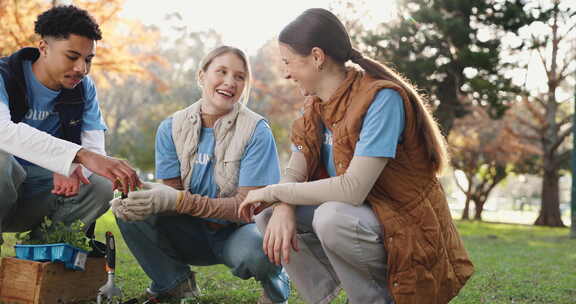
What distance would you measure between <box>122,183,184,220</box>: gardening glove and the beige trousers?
0.47 m

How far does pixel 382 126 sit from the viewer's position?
2445 mm

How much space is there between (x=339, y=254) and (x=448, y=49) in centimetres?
1444

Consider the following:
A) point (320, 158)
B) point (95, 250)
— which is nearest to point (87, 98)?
point (95, 250)

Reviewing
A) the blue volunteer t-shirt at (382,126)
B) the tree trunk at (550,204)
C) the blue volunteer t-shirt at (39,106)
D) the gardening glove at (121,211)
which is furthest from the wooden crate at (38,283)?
the tree trunk at (550,204)

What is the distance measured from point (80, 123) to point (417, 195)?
211cm

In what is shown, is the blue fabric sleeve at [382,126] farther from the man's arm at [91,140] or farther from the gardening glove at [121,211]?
the man's arm at [91,140]

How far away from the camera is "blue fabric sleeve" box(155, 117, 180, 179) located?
3.46 meters

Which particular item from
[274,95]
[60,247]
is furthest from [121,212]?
[274,95]

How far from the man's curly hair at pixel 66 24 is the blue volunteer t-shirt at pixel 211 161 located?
2.15 feet

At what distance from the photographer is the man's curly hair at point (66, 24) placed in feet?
11.1

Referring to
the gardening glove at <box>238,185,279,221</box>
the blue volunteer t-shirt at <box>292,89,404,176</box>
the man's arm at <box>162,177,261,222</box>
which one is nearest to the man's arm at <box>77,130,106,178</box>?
the man's arm at <box>162,177,261,222</box>

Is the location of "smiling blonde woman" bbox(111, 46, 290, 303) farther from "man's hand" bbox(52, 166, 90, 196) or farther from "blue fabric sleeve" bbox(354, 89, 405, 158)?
"blue fabric sleeve" bbox(354, 89, 405, 158)

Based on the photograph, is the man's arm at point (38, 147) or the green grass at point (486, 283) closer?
the man's arm at point (38, 147)

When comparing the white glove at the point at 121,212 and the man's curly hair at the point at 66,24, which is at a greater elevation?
the man's curly hair at the point at 66,24
